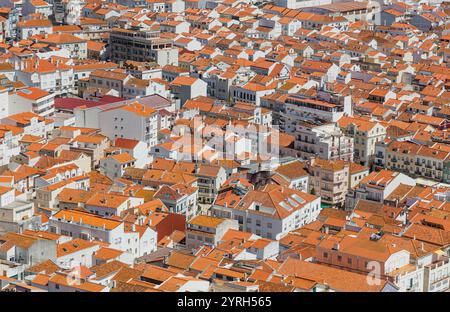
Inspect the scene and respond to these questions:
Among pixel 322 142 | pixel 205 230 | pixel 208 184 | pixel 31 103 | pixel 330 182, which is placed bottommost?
pixel 330 182

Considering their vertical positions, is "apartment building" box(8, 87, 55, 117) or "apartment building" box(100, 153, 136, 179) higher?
"apartment building" box(8, 87, 55, 117)

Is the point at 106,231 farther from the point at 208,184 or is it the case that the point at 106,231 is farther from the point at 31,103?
the point at 31,103

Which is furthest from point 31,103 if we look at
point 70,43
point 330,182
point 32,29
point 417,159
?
point 32,29

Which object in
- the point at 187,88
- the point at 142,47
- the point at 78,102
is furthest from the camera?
the point at 142,47

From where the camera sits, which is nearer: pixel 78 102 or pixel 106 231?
pixel 106 231

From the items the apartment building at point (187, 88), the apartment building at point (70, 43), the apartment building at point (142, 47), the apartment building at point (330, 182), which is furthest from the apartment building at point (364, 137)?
the apartment building at point (70, 43)

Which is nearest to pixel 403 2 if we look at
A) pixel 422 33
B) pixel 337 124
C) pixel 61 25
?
pixel 422 33

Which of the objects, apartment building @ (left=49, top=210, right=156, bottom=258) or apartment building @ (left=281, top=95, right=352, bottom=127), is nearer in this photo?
apartment building @ (left=49, top=210, right=156, bottom=258)

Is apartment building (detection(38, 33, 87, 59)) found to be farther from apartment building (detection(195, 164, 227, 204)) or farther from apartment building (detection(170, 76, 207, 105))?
apartment building (detection(195, 164, 227, 204))

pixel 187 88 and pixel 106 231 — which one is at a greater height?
pixel 106 231

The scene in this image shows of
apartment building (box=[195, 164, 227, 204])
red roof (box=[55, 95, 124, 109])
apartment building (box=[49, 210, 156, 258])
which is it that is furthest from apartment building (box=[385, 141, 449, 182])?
apartment building (box=[49, 210, 156, 258])

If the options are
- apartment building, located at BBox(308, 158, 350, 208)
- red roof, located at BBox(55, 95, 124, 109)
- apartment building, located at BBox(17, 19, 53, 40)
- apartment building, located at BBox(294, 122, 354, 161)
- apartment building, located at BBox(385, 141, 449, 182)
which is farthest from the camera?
apartment building, located at BBox(17, 19, 53, 40)

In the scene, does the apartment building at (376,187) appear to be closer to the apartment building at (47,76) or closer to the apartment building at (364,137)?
the apartment building at (364,137)
